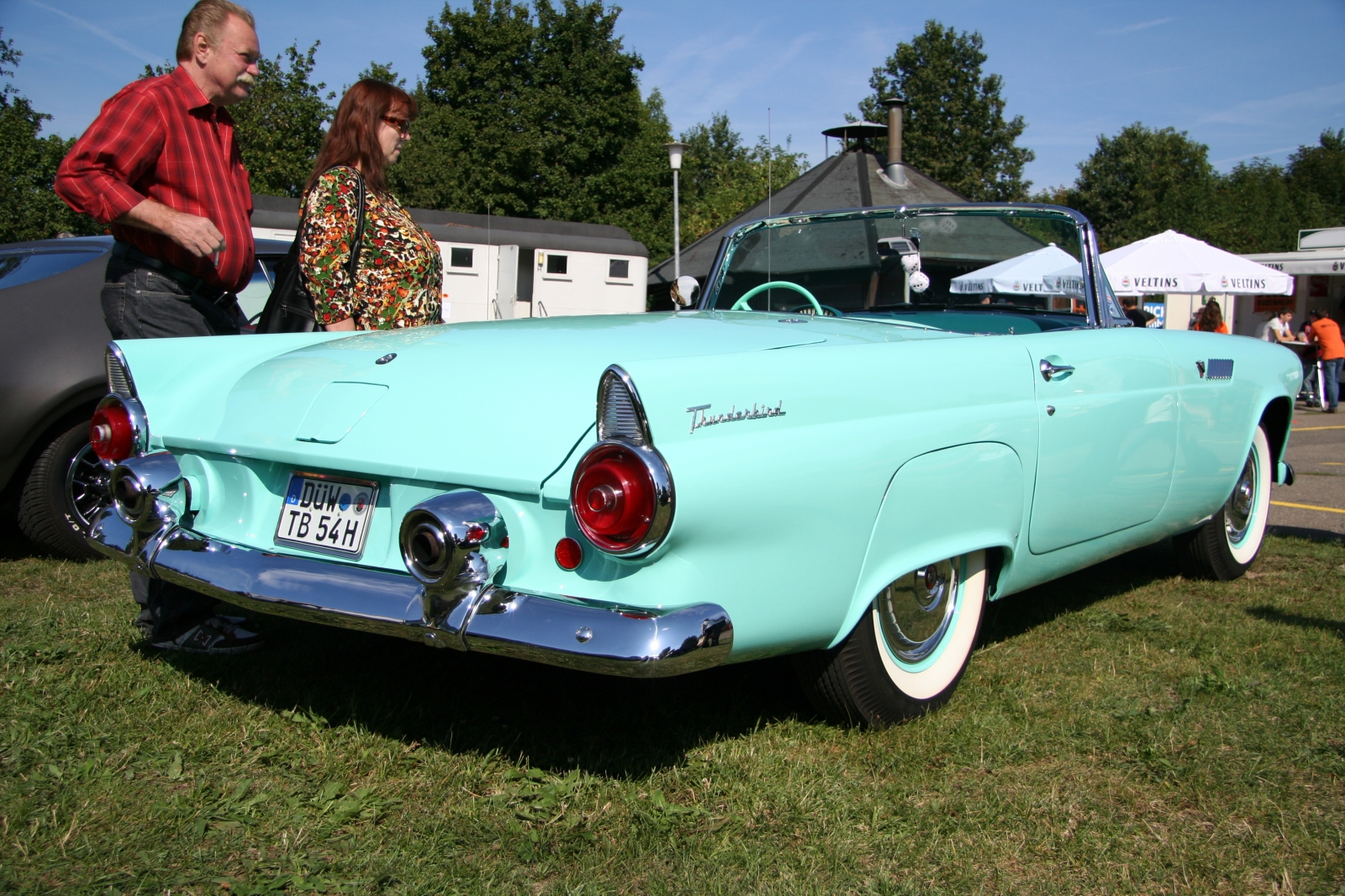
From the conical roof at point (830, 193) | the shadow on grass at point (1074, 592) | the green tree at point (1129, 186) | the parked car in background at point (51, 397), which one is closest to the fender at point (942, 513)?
the shadow on grass at point (1074, 592)

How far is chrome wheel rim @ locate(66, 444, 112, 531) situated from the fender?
3.29 m

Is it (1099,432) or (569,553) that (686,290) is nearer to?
(1099,432)

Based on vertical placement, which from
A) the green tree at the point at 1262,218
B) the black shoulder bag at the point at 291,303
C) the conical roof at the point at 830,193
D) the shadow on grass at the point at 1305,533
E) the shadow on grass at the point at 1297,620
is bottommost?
the shadow on grass at the point at 1297,620

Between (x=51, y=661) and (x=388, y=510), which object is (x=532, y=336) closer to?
(x=388, y=510)

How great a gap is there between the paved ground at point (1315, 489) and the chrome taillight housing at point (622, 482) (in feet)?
15.6

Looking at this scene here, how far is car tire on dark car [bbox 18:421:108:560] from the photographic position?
4145mm

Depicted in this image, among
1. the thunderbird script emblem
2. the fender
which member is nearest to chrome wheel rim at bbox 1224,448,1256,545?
the fender

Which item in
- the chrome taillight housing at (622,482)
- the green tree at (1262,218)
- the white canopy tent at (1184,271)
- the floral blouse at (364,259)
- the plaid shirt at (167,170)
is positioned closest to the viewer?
the chrome taillight housing at (622,482)

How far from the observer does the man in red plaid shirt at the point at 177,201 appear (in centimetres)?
304

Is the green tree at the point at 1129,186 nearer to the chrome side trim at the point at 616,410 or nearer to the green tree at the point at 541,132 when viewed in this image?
the green tree at the point at 541,132

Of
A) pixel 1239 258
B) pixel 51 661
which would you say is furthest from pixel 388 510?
pixel 1239 258

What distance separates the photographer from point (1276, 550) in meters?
5.02

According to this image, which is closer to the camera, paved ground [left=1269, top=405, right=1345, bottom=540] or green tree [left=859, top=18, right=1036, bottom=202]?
paved ground [left=1269, top=405, right=1345, bottom=540]

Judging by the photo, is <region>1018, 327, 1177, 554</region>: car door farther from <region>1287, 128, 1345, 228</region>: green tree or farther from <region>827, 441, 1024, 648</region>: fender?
<region>1287, 128, 1345, 228</region>: green tree
